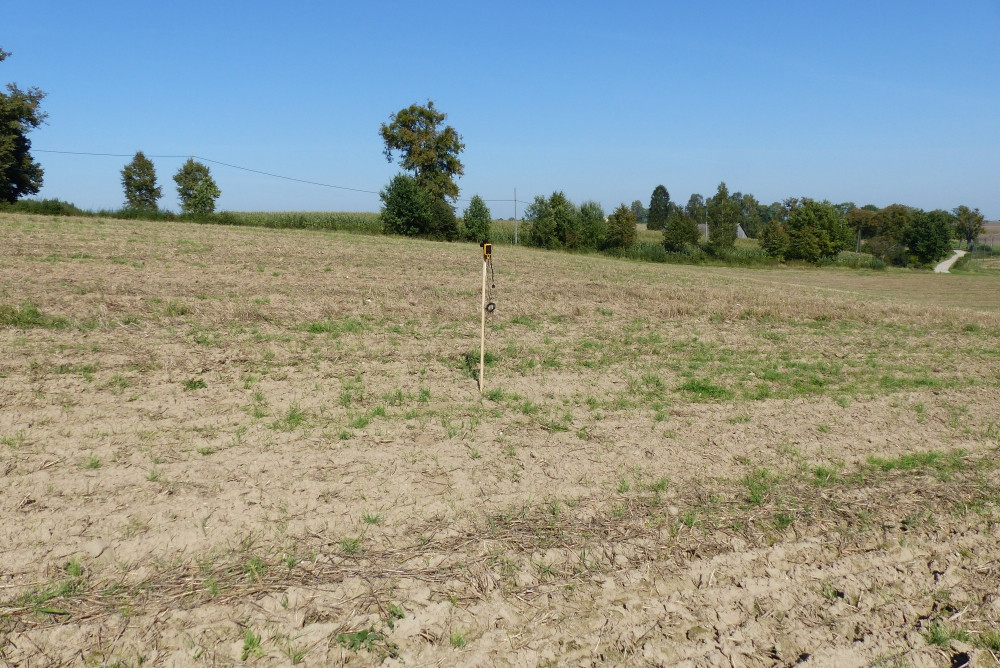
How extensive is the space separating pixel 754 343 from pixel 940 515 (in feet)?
29.0

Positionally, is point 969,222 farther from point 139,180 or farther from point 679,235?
point 139,180

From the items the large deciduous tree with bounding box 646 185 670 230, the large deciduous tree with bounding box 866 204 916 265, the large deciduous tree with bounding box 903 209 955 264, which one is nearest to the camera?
the large deciduous tree with bounding box 903 209 955 264

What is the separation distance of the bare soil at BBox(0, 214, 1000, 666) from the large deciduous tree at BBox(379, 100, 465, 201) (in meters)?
47.4

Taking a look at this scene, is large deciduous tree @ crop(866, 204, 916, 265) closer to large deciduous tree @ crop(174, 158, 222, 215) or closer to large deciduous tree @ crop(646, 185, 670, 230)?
large deciduous tree @ crop(646, 185, 670, 230)

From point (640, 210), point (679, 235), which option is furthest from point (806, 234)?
point (640, 210)

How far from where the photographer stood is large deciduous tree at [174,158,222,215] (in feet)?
226

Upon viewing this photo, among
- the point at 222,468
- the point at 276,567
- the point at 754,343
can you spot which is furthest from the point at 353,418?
the point at 754,343

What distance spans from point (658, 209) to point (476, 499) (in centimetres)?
10354

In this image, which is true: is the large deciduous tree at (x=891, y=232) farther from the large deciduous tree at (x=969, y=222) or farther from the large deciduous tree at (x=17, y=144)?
the large deciduous tree at (x=17, y=144)

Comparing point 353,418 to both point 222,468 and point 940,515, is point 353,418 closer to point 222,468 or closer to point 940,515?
point 222,468

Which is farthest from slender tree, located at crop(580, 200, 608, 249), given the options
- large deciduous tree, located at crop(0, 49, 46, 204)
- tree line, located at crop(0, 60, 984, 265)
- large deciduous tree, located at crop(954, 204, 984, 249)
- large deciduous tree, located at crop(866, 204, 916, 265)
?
large deciduous tree, located at crop(954, 204, 984, 249)

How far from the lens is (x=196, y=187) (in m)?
70.4

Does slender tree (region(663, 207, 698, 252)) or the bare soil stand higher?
slender tree (region(663, 207, 698, 252))

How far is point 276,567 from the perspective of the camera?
15.9 feet
